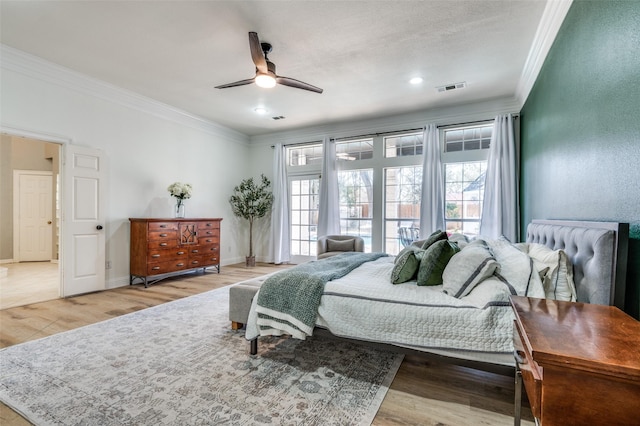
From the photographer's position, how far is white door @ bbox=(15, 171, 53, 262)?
22.1 ft

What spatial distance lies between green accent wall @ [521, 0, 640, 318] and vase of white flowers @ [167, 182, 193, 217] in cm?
504

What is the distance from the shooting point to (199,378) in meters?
2.00

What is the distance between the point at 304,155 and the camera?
6.61 meters

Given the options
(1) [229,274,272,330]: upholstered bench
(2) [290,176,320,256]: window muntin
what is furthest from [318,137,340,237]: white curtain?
(1) [229,274,272,330]: upholstered bench

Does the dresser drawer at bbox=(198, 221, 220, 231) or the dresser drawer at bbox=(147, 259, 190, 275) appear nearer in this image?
the dresser drawer at bbox=(147, 259, 190, 275)

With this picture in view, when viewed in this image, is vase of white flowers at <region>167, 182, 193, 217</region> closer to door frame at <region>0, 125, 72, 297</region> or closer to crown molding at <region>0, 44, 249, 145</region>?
crown molding at <region>0, 44, 249, 145</region>

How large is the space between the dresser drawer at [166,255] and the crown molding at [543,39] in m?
5.45

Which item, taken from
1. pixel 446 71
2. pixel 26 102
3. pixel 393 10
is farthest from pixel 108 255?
pixel 446 71

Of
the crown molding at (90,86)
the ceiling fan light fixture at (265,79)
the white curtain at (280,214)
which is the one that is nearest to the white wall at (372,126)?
the white curtain at (280,214)

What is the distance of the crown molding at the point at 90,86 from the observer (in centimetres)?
340

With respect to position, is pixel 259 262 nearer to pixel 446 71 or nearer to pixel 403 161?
pixel 403 161

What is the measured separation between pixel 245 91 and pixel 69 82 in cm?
227

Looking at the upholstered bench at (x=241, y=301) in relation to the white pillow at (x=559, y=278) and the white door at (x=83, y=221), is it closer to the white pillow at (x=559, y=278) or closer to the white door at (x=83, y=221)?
the white pillow at (x=559, y=278)

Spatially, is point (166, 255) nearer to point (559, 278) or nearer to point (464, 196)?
point (559, 278)
